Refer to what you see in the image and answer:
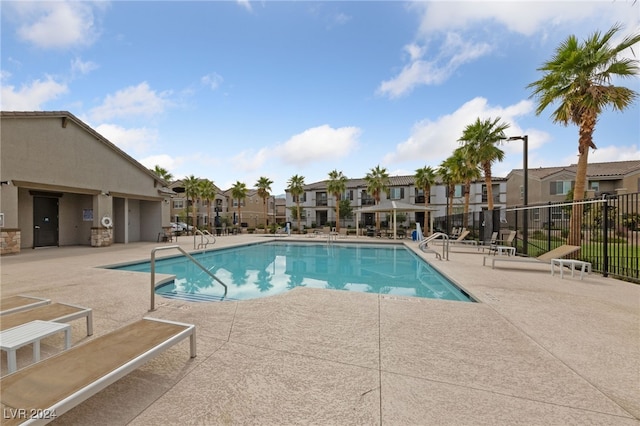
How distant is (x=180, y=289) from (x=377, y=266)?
25.3 feet

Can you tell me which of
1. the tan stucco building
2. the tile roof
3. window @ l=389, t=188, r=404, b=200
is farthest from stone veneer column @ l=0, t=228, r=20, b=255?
the tile roof

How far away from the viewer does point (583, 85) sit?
9273 millimetres

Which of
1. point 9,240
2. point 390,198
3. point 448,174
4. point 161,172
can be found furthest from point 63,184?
point 390,198

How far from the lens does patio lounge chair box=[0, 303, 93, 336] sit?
3.13 meters

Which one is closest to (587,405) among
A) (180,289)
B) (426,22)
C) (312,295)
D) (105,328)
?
(312,295)

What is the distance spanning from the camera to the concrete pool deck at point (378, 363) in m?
2.20

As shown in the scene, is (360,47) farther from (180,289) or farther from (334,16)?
(180,289)

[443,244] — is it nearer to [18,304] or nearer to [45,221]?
[18,304]

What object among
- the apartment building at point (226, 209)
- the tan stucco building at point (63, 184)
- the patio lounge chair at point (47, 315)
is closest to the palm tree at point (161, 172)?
the apartment building at point (226, 209)

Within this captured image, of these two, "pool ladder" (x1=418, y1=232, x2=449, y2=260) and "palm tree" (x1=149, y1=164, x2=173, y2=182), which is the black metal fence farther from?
"palm tree" (x1=149, y1=164, x2=173, y2=182)

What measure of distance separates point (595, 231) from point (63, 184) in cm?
2398

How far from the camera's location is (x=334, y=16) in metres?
13.1

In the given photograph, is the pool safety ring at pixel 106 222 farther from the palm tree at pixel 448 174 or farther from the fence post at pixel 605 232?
the palm tree at pixel 448 174

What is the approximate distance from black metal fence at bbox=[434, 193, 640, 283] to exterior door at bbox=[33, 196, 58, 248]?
2244cm
